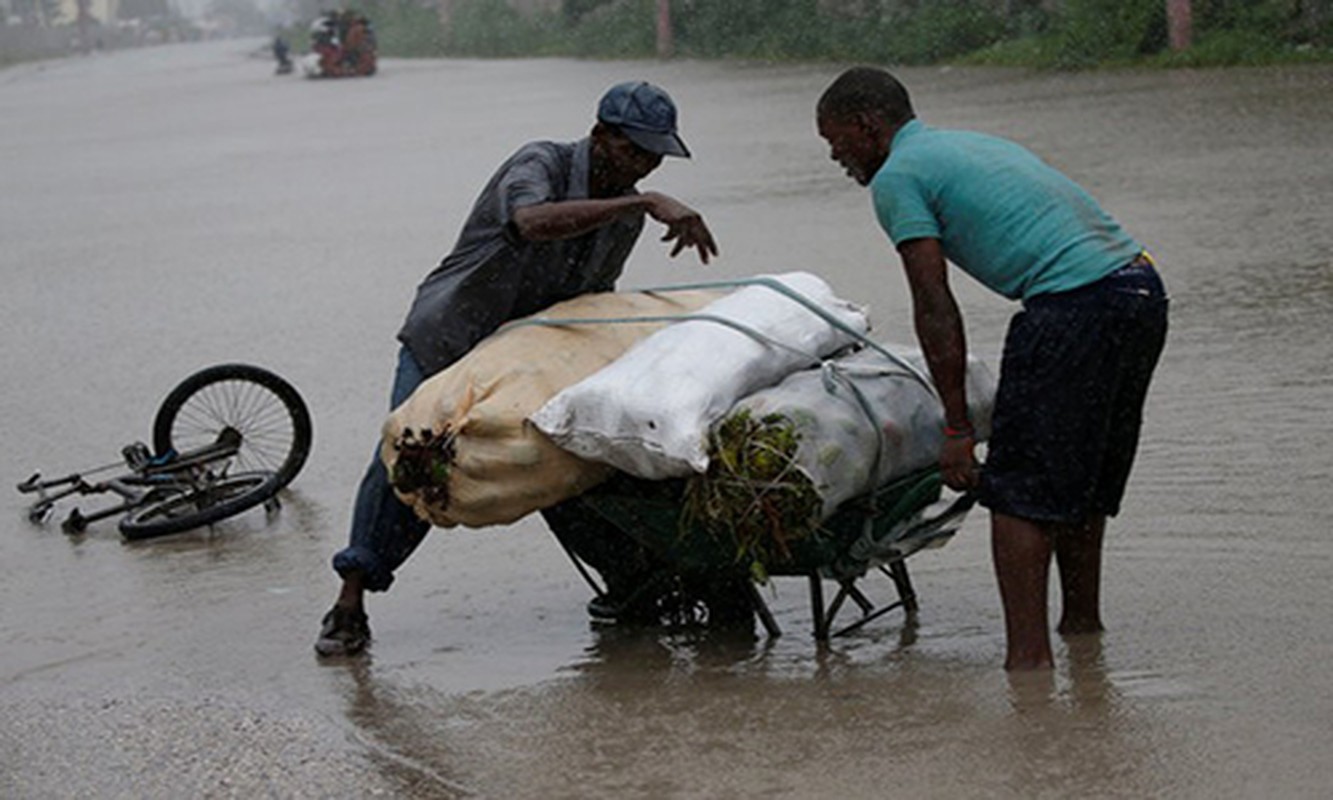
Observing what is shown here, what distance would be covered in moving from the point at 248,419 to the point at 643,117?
10.9 ft

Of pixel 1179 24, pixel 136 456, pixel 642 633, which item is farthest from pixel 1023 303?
pixel 1179 24

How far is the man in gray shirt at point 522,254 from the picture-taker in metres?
5.77

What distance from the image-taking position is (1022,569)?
17.5 ft

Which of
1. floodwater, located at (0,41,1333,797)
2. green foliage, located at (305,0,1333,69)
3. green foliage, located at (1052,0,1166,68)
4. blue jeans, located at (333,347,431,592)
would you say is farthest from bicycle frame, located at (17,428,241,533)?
green foliage, located at (1052,0,1166,68)

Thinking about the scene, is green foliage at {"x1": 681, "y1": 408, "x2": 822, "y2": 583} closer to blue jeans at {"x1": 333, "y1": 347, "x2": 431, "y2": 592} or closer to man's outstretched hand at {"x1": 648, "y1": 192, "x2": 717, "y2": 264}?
man's outstretched hand at {"x1": 648, "y1": 192, "x2": 717, "y2": 264}

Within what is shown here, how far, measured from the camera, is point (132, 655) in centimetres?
652

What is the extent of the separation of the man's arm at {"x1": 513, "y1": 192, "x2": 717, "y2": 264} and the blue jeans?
64 centimetres

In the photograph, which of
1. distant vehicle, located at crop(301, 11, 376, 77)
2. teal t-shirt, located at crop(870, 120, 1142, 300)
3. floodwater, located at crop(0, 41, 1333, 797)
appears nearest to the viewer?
floodwater, located at crop(0, 41, 1333, 797)

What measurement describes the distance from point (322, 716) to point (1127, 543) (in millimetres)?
2432

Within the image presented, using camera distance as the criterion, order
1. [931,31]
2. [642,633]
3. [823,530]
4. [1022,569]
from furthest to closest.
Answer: [931,31] → [642,633] → [823,530] → [1022,569]

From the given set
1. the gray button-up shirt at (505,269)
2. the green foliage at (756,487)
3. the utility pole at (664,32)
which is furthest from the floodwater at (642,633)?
the utility pole at (664,32)

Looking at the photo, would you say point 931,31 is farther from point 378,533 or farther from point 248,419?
point 378,533

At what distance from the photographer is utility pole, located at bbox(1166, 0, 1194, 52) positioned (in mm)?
27609

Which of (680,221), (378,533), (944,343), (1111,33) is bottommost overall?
(1111,33)
